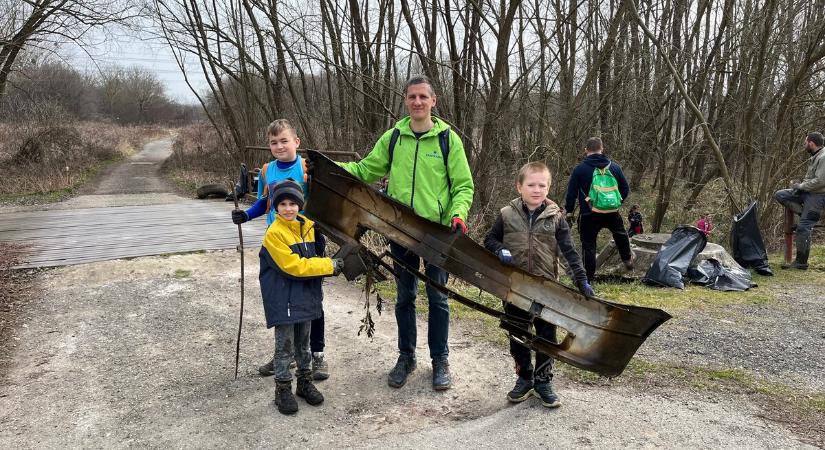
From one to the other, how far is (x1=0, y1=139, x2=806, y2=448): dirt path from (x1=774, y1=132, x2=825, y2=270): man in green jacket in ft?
18.9

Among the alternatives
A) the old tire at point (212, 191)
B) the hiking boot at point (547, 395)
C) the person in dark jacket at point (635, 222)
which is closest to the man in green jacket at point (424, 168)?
the hiking boot at point (547, 395)

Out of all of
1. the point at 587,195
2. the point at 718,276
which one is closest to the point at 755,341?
the point at 718,276

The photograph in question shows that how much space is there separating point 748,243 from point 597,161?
287 centimetres

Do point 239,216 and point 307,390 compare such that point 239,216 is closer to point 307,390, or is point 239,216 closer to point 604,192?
point 307,390

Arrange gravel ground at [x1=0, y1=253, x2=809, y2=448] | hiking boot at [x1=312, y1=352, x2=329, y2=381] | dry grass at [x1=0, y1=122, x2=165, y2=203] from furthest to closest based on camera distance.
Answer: dry grass at [x1=0, y1=122, x2=165, y2=203] < hiking boot at [x1=312, y1=352, x2=329, y2=381] < gravel ground at [x1=0, y1=253, x2=809, y2=448]

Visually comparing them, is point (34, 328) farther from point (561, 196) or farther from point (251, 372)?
point (561, 196)

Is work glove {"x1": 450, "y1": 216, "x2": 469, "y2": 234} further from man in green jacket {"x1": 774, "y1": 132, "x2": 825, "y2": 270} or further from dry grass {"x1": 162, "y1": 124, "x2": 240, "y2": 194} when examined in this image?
dry grass {"x1": 162, "y1": 124, "x2": 240, "y2": 194}

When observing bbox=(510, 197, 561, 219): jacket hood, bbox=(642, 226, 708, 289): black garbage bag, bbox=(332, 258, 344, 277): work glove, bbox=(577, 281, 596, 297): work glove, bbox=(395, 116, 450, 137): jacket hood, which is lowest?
bbox=(642, 226, 708, 289): black garbage bag

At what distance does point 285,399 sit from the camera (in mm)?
3607

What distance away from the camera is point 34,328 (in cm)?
530

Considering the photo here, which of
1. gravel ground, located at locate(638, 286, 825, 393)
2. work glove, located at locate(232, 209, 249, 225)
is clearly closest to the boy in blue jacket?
work glove, located at locate(232, 209, 249, 225)

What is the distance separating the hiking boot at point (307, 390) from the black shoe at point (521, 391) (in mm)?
1220

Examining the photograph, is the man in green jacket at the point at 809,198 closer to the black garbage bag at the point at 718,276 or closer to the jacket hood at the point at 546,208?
the black garbage bag at the point at 718,276

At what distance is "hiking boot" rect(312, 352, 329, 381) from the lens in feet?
13.5
